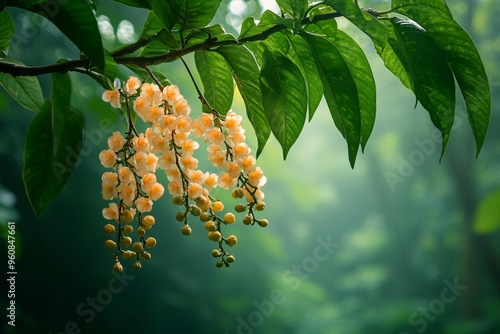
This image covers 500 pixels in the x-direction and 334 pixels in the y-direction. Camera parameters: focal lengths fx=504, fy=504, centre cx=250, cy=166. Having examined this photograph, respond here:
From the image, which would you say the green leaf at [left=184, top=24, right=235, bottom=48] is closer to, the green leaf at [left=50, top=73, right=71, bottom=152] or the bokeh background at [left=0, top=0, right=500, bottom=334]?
the green leaf at [left=50, top=73, right=71, bottom=152]

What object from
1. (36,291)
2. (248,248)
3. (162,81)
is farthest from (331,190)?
(162,81)

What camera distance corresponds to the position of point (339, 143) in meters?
14.9

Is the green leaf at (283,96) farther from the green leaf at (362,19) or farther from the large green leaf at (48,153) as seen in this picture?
the large green leaf at (48,153)

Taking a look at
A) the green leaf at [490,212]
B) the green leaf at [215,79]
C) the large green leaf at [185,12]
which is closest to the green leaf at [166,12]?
the large green leaf at [185,12]

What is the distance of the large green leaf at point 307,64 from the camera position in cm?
59

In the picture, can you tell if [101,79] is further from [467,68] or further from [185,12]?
[467,68]

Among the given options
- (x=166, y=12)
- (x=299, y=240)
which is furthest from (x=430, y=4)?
(x=299, y=240)

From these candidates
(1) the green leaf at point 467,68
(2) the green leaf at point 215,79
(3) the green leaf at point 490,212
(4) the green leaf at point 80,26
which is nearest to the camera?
(4) the green leaf at point 80,26

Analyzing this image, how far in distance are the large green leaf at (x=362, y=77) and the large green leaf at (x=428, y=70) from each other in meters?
0.05

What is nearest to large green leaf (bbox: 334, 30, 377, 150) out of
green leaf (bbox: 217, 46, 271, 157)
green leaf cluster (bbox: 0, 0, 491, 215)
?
green leaf cluster (bbox: 0, 0, 491, 215)

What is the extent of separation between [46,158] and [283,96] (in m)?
0.28

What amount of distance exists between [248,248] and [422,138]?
22.7ft

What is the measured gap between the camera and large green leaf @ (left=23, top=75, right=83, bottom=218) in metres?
0.53

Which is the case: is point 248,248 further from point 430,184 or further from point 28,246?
point 430,184
